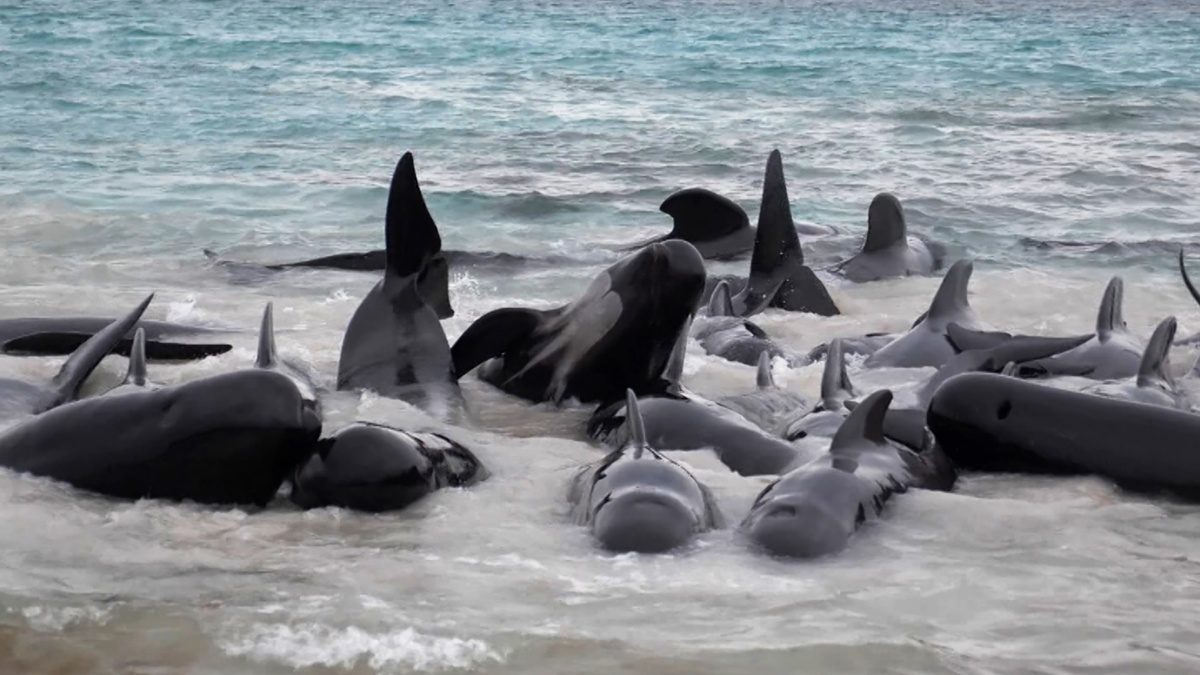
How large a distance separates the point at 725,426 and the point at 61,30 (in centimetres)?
2990

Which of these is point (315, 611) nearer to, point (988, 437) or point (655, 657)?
point (655, 657)

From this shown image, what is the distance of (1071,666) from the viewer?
13.3ft

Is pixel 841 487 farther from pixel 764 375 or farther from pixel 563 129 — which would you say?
pixel 563 129

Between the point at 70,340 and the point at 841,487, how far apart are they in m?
4.13

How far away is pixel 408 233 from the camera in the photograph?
704 centimetres

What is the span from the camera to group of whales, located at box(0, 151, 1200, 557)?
5.07m

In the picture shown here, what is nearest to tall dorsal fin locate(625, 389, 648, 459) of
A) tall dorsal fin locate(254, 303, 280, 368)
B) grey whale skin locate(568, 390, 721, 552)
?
grey whale skin locate(568, 390, 721, 552)

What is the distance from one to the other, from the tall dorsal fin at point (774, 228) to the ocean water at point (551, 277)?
46 cm

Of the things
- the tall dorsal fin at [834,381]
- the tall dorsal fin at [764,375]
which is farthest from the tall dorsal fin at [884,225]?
the tall dorsal fin at [834,381]

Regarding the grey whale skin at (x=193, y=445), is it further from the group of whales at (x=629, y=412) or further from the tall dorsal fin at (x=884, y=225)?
the tall dorsal fin at (x=884, y=225)

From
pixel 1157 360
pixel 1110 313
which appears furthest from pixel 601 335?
pixel 1110 313

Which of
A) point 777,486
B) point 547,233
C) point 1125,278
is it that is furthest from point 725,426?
point 547,233

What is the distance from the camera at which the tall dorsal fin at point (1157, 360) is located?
20.7ft

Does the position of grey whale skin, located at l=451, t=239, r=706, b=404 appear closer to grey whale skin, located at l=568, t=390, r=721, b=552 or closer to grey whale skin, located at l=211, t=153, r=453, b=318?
grey whale skin, located at l=211, t=153, r=453, b=318
